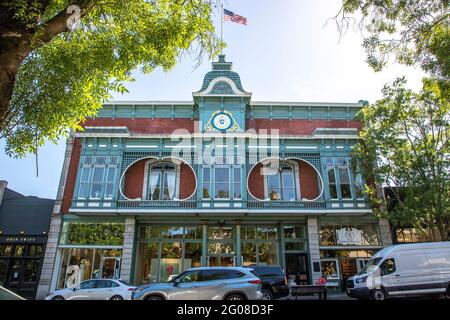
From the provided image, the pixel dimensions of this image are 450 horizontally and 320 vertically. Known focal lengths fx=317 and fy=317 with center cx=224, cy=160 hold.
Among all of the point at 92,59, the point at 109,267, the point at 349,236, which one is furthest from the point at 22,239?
the point at 349,236

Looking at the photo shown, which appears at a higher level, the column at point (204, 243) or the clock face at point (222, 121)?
the clock face at point (222, 121)

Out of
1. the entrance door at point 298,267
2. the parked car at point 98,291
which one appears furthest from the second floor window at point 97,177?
the entrance door at point 298,267

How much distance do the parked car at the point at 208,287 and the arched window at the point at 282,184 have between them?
10567 mm

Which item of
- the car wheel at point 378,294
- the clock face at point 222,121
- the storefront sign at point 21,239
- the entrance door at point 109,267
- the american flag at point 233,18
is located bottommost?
the car wheel at point 378,294

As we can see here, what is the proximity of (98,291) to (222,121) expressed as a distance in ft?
44.3

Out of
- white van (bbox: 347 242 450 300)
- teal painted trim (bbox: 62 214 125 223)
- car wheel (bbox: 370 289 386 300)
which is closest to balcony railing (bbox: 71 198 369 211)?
teal painted trim (bbox: 62 214 125 223)

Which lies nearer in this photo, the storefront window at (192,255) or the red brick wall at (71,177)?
the storefront window at (192,255)

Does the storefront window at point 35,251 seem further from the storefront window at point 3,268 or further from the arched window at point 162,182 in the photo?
the arched window at point 162,182

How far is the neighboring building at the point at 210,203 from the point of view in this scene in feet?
67.8

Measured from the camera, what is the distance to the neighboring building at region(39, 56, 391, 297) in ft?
67.8

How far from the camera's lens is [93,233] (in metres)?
21.0

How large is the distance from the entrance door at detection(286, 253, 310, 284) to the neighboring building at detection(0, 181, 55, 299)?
626 inches

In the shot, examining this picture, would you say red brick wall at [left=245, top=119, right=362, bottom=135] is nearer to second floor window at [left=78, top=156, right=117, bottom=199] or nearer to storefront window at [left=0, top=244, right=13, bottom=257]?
second floor window at [left=78, top=156, right=117, bottom=199]
